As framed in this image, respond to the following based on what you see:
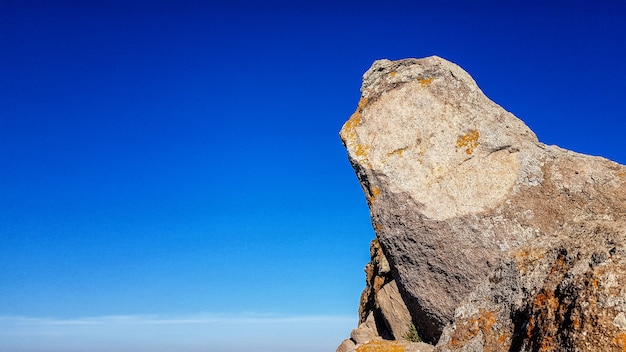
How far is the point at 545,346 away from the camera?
294 inches

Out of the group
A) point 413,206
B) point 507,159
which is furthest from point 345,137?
point 507,159

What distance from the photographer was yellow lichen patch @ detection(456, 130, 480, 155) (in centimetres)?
1170

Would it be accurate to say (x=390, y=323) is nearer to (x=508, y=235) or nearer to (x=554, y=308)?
(x=508, y=235)

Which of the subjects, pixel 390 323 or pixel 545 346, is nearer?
pixel 545 346

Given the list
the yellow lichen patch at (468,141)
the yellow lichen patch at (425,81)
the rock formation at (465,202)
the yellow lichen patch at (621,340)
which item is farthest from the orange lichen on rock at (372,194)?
the yellow lichen patch at (621,340)

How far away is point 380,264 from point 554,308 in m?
8.47

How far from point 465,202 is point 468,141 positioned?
50.9 inches

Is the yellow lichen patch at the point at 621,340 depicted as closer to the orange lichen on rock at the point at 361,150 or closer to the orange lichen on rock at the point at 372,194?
the orange lichen on rock at the point at 372,194

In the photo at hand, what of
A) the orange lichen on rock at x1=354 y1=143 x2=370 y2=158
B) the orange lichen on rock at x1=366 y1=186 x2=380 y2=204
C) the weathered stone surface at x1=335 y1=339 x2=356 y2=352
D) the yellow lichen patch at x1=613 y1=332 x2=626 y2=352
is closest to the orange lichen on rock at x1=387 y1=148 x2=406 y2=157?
the orange lichen on rock at x1=354 y1=143 x2=370 y2=158

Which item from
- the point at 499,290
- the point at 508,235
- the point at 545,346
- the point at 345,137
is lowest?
Answer: the point at 545,346

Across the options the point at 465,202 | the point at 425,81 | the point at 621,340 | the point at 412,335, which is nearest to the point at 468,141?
the point at 465,202

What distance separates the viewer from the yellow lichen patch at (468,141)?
38.4 feet

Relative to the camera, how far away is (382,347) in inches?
444

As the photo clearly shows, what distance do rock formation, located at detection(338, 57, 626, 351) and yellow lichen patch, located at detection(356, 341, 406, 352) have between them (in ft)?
1.24
